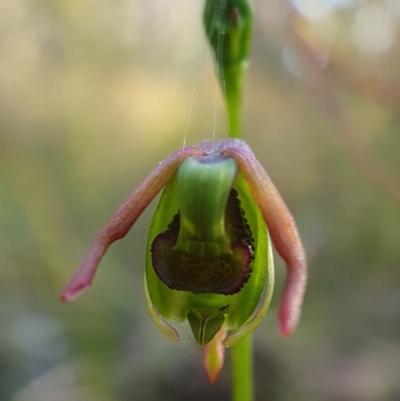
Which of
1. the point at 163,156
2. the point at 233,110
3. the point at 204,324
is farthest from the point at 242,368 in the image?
the point at 163,156

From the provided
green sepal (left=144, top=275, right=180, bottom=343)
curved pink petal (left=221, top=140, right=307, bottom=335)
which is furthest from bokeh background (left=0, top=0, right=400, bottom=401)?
curved pink petal (left=221, top=140, right=307, bottom=335)

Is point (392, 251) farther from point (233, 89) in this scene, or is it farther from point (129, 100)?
point (233, 89)

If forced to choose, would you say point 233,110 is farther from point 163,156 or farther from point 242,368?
point 163,156

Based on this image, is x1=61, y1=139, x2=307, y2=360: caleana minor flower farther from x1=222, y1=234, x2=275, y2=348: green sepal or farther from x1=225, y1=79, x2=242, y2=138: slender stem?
x1=225, y1=79, x2=242, y2=138: slender stem

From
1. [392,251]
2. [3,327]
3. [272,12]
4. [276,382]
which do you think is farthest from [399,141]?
[3,327]

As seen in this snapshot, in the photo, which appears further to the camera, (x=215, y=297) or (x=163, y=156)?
(x=163, y=156)

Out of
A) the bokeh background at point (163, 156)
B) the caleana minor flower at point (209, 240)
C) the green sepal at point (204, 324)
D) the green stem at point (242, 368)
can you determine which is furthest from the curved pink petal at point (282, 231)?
the bokeh background at point (163, 156)
